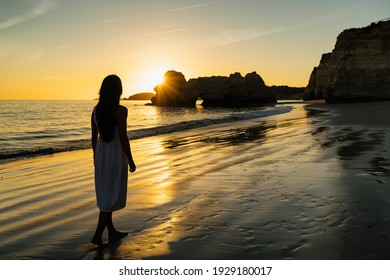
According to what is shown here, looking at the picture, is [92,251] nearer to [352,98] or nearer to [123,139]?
[123,139]

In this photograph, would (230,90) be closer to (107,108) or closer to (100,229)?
(107,108)

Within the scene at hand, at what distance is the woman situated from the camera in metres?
4.23

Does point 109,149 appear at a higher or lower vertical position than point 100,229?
A: higher

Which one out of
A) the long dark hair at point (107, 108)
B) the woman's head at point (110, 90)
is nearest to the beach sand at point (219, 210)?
the long dark hair at point (107, 108)

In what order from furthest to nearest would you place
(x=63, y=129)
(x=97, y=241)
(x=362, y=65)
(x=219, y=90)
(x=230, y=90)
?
(x=219, y=90), (x=230, y=90), (x=362, y=65), (x=63, y=129), (x=97, y=241)

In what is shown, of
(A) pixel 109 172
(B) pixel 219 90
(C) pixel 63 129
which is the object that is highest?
(B) pixel 219 90

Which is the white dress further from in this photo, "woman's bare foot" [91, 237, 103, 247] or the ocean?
the ocean

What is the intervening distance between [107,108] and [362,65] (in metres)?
60.5

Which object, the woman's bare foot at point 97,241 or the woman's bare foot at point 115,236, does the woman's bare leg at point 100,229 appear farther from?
A: the woman's bare foot at point 115,236

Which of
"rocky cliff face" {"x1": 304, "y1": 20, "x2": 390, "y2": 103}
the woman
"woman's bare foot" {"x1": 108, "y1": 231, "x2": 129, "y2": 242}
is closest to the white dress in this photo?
the woman

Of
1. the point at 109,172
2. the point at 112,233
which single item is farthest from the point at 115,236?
the point at 109,172

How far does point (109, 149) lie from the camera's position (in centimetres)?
432

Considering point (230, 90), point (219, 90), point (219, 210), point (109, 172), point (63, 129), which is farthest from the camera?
point (219, 90)
